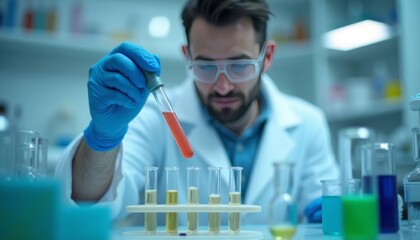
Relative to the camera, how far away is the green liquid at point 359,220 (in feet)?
2.28

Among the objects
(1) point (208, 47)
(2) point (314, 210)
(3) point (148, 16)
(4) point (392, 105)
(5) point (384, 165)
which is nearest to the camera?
(5) point (384, 165)

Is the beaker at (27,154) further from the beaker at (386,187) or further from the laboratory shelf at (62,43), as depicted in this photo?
the laboratory shelf at (62,43)

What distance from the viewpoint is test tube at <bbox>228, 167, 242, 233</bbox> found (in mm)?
998

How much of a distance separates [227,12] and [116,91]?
21.0 inches

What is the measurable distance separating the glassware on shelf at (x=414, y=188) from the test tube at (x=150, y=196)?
585 millimetres

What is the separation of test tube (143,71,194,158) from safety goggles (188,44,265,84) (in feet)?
1.01

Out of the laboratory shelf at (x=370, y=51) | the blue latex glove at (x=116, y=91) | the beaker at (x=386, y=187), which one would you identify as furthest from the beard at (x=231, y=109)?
the laboratory shelf at (x=370, y=51)

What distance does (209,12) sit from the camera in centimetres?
158

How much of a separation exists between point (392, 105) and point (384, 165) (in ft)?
6.72

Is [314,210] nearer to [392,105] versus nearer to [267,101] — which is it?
[267,101]

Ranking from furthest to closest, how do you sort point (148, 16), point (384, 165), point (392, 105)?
point (148, 16), point (392, 105), point (384, 165)

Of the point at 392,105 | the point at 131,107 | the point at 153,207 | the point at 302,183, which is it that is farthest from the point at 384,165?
the point at 392,105

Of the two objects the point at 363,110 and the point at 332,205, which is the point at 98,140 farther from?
the point at 363,110

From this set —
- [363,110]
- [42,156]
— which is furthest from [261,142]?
[363,110]
